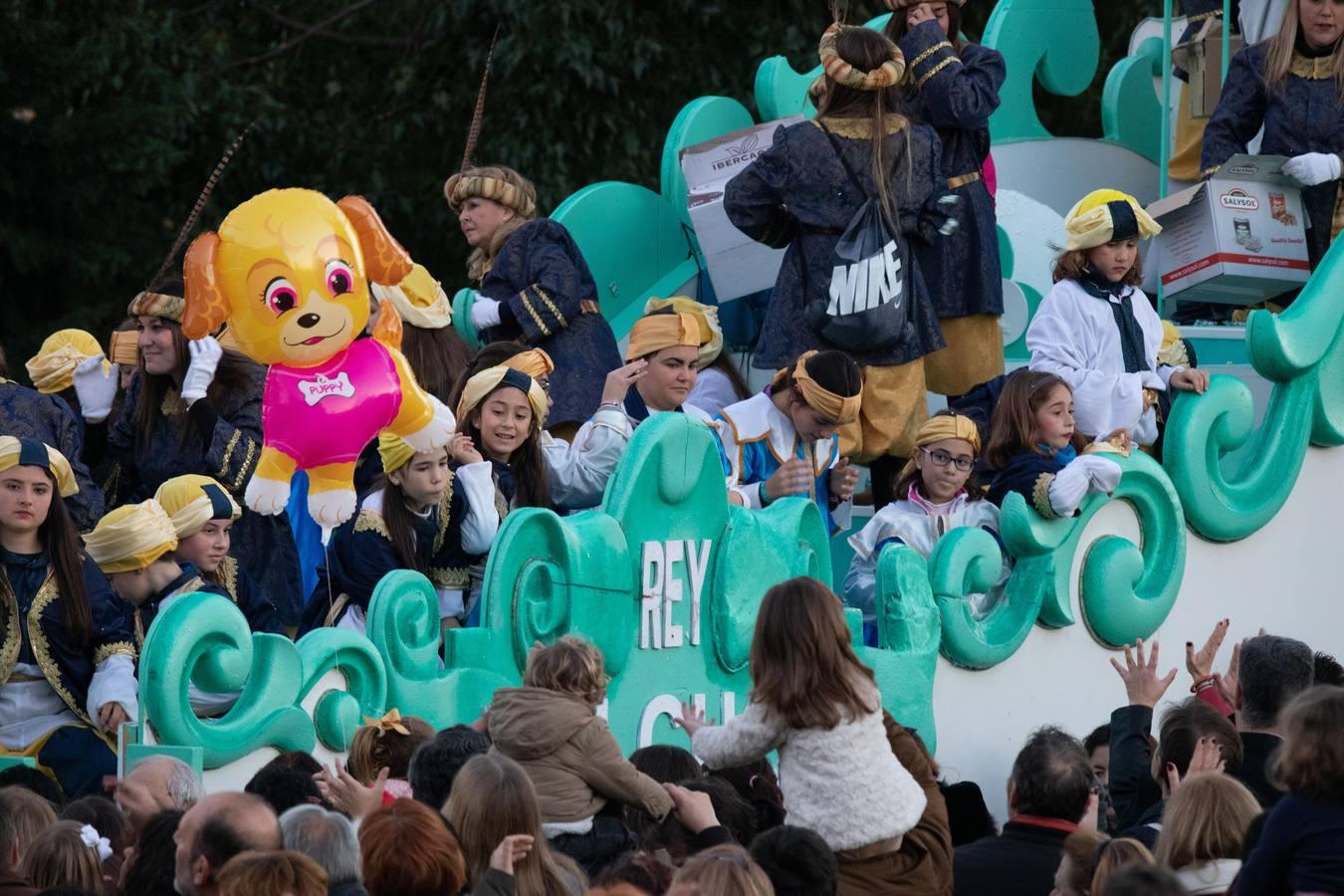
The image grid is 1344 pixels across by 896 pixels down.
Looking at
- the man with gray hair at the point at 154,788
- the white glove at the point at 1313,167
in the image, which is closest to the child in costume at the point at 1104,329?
the white glove at the point at 1313,167

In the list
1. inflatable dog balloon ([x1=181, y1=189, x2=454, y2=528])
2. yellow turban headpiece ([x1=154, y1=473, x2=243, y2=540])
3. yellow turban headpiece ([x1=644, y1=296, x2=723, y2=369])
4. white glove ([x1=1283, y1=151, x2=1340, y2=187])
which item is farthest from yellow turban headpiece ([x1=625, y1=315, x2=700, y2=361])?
white glove ([x1=1283, y1=151, x2=1340, y2=187])

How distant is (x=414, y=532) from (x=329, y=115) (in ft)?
30.6

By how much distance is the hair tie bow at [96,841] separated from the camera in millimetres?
5641

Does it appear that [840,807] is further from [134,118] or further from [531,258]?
[134,118]

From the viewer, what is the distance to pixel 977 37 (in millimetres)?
16562

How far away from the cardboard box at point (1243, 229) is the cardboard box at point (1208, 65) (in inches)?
47.6

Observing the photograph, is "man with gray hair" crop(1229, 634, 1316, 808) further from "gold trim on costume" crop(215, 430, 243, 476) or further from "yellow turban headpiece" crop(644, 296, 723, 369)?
"gold trim on costume" crop(215, 430, 243, 476)

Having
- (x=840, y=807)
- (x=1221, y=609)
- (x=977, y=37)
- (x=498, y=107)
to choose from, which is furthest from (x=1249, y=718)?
(x=977, y=37)

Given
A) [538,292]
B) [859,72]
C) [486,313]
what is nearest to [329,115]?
[486,313]

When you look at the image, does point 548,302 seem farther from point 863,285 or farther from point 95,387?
point 95,387

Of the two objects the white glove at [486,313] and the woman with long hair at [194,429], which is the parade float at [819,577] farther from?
the woman with long hair at [194,429]

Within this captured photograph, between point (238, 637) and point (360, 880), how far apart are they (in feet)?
5.94

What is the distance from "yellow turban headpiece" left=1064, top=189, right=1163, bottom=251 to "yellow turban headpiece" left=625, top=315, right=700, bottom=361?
4.54 ft

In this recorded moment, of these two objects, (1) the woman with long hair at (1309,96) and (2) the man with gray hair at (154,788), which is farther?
(1) the woman with long hair at (1309,96)
